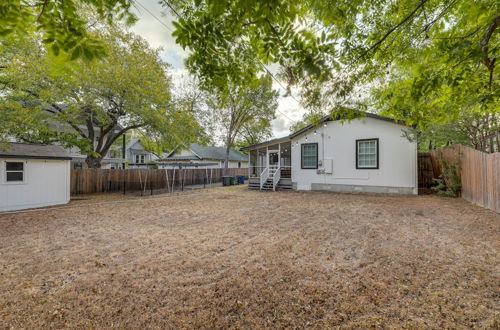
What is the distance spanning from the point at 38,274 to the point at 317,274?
3.98 m

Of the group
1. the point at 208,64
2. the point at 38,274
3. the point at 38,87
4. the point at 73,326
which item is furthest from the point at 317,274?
the point at 38,87

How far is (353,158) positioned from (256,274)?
998 centimetres

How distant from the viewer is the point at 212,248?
408 centimetres

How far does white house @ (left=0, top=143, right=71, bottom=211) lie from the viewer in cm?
802

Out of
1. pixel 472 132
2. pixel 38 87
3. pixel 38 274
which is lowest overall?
pixel 38 274

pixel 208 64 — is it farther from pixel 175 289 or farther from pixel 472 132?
pixel 472 132

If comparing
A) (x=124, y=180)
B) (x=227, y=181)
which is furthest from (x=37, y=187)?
(x=227, y=181)

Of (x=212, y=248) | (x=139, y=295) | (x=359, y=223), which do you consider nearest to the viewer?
(x=139, y=295)

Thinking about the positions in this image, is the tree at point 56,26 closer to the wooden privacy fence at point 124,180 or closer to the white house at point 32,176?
the white house at point 32,176

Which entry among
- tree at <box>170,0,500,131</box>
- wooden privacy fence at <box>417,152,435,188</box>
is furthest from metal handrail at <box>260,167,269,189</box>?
tree at <box>170,0,500,131</box>

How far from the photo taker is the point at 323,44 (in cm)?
198

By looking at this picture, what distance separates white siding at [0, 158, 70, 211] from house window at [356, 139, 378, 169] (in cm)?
1379

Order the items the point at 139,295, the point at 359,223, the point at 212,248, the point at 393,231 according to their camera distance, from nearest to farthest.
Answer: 1. the point at 139,295
2. the point at 212,248
3. the point at 393,231
4. the point at 359,223

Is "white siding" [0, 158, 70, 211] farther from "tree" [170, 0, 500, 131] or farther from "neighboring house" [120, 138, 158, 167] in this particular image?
"neighboring house" [120, 138, 158, 167]
